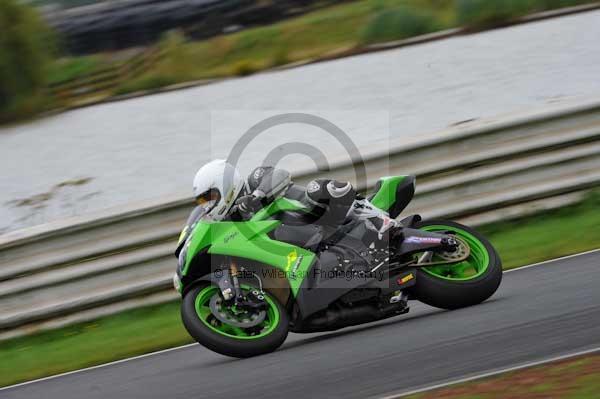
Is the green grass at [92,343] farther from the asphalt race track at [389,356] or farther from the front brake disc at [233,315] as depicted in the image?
the front brake disc at [233,315]

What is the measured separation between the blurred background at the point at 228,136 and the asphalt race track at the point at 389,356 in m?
0.39

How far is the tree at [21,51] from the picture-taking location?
11531 millimetres

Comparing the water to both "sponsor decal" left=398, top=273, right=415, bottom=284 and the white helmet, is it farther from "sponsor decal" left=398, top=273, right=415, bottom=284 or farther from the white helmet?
the white helmet

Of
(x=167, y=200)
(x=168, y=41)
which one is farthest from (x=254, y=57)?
(x=167, y=200)

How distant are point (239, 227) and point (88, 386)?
58.2 inches

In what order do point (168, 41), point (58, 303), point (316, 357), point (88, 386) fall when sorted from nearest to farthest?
point (316, 357) < point (88, 386) < point (58, 303) < point (168, 41)

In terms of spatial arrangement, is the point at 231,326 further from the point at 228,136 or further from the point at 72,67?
the point at 72,67

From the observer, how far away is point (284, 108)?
10.4 metres

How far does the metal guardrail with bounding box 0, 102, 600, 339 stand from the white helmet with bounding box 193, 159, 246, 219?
2333 mm

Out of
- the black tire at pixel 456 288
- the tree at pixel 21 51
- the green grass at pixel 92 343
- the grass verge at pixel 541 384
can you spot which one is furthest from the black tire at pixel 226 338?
the tree at pixel 21 51

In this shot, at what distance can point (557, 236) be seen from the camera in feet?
27.1

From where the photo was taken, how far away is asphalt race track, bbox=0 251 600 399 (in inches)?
197

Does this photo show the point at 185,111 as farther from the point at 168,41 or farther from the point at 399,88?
the point at 168,41

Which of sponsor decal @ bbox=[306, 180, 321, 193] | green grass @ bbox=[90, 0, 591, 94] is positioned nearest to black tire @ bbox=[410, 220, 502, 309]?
sponsor decal @ bbox=[306, 180, 321, 193]
